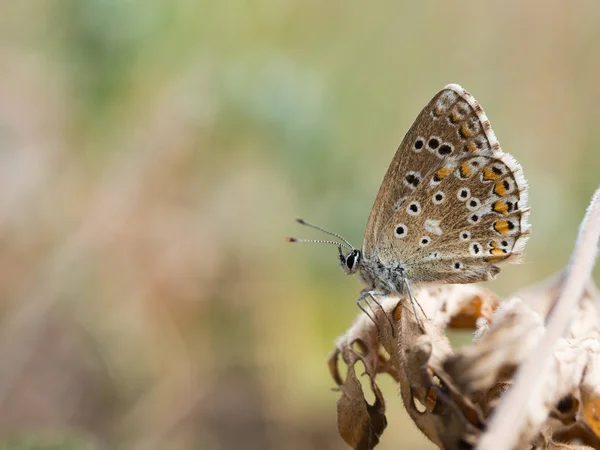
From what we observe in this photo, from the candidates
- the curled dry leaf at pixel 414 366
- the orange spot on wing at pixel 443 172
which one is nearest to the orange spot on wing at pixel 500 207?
the orange spot on wing at pixel 443 172

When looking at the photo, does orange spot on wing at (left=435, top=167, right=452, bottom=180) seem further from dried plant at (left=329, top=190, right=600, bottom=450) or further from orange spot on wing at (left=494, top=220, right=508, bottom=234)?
dried plant at (left=329, top=190, right=600, bottom=450)

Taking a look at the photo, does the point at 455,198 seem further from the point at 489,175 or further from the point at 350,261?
the point at 350,261

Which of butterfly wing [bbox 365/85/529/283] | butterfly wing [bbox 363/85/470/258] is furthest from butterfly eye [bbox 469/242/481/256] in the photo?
butterfly wing [bbox 363/85/470/258]

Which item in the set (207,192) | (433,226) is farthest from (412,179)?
(207,192)

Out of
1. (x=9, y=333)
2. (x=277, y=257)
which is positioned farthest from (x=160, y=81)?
(x=9, y=333)

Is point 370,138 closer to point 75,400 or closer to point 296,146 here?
point 296,146

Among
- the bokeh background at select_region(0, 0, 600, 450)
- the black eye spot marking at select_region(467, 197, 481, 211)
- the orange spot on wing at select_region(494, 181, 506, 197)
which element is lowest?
the bokeh background at select_region(0, 0, 600, 450)

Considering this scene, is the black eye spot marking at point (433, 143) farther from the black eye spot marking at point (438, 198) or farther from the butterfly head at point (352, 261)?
the butterfly head at point (352, 261)
